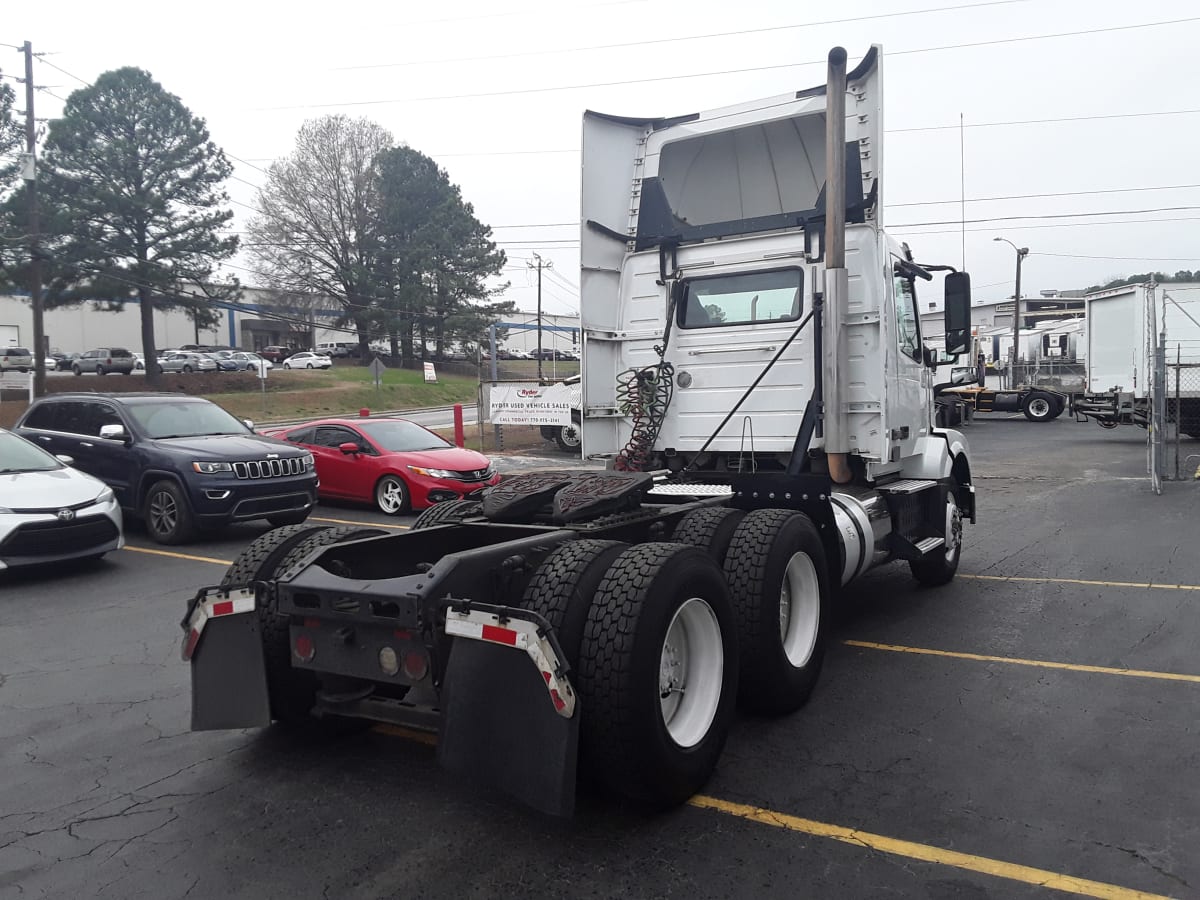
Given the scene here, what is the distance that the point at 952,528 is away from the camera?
8.11 meters

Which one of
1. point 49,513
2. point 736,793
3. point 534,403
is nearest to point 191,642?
point 736,793

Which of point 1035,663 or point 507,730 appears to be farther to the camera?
point 1035,663

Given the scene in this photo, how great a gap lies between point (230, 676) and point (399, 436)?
9467 mm

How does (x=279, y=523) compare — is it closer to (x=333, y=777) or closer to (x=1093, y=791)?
(x=333, y=777)

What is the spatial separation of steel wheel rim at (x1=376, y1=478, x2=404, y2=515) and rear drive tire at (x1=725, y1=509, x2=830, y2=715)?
324 inches

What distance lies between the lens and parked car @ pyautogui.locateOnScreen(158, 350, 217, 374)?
52750 mm

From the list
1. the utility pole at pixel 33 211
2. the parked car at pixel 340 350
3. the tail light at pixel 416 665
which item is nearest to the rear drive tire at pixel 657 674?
the tail light at pixel 416 665

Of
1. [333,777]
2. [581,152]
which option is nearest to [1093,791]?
[333,777]

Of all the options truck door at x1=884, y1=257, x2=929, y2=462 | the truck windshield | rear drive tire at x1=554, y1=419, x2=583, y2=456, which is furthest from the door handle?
rear drive tire at x1=554, y1=419, x2=583, y2=456

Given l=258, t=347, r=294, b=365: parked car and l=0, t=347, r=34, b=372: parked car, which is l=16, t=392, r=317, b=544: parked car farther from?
l=258, t=347, r=294, b=365: parked car

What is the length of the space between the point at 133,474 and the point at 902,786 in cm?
946

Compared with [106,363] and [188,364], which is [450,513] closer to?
[188,364]

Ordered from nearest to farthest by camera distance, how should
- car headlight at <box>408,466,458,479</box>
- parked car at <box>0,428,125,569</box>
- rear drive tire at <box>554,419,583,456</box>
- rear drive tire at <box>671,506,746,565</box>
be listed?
rear drive tire at <box>671,506,746,565</box>, parked car at <box>0,428,125,569</box>, car headlight at <box>408,466,458,479</box>, rear drive tire at <box>554,419,583,456</box>

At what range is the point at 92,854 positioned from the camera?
346 centimetres
